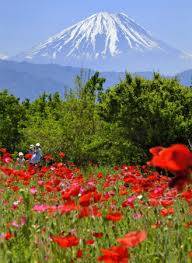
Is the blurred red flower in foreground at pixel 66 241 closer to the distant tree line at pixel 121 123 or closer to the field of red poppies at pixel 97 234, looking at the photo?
the field of red poppies at pixel 97 234

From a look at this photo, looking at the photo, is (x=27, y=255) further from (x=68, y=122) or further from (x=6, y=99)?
(x=6, y=99)

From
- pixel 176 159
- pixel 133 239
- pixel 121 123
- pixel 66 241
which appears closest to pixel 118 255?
pixel 133 239

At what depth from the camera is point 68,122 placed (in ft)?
74.8

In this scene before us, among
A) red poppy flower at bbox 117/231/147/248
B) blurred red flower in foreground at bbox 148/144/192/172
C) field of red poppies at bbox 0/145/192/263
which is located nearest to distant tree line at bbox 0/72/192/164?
field of red poppies at bbox 0/145/192/263

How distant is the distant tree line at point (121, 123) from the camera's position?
2042cm

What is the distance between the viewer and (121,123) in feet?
71.2

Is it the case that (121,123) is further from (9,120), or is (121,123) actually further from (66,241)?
(66,241)

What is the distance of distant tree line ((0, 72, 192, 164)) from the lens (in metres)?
20.4

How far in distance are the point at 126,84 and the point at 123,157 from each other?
358 centimetres

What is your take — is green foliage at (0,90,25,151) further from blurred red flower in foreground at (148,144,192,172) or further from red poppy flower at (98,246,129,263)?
blurred red flower in foreground at (148,144,192,172)

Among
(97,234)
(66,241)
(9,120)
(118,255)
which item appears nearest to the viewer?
(118,255)

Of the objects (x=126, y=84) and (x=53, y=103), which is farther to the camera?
(x=53, y=103)

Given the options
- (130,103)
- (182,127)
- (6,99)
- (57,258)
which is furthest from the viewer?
(6,99)

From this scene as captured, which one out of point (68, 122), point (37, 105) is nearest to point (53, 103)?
point (37, 105)
